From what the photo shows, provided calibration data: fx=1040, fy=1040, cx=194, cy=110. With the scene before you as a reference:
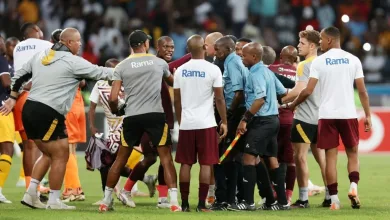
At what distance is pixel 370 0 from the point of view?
3138 cm

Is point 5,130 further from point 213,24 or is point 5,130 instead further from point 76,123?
point 213,24

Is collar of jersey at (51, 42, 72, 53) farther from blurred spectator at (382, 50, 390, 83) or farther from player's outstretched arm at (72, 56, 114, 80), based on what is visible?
blurred spectator at (382, 50, 390, 83)

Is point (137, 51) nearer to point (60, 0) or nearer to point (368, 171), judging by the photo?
point (368, 171)

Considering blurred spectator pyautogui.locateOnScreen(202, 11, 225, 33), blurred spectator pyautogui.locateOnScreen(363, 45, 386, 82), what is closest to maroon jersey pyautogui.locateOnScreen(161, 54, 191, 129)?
blurred spectator pyautogui.locateOnScreen(363, 45, 386, 82)

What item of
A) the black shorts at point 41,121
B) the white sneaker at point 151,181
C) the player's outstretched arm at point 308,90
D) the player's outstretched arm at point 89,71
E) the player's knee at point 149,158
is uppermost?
the player's outstretched arm at point 89,71

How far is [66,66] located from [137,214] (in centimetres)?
228

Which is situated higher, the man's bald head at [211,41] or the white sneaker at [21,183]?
the man's bald head at [211,41]

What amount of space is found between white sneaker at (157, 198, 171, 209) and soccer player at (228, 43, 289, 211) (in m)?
0.94

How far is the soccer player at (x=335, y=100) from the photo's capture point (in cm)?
1391

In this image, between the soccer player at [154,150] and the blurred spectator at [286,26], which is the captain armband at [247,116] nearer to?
the soccer player at [154,150]

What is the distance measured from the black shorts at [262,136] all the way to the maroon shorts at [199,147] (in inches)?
18.5

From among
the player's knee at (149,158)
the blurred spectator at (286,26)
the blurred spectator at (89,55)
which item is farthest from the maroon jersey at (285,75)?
the blurred spectator at (286,26)

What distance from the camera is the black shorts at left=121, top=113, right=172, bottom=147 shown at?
13.8m

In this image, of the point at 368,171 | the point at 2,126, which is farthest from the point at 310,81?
the point at 368,171
